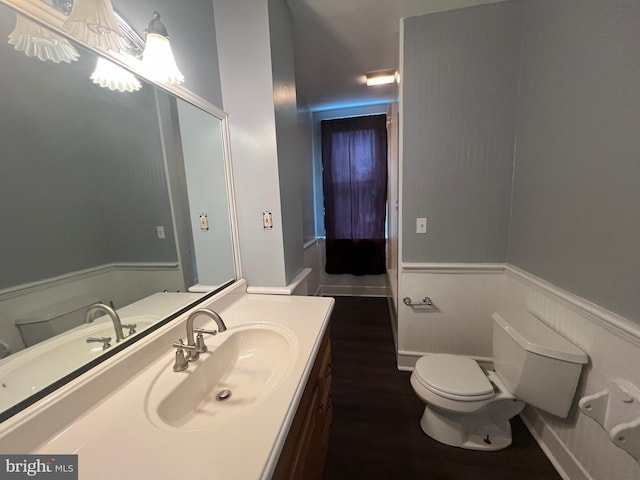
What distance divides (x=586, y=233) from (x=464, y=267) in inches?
29.7

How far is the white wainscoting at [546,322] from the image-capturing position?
3.15 feet

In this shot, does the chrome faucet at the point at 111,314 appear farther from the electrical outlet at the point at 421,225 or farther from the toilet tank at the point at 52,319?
the electrical outlet at the point at 421,225

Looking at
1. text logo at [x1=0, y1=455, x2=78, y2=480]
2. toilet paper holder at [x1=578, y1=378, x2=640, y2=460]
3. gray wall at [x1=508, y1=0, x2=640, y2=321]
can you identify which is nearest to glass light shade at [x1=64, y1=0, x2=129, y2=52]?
text logo at [x1=0, y1=455, x2=78, y2=480]

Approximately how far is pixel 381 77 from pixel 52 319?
2906 millimetres

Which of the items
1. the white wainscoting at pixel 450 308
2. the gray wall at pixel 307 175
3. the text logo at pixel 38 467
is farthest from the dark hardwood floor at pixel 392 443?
the gray wall at pixel 307 175

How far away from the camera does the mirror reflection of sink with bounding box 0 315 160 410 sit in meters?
0.59

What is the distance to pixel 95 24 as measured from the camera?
722 millimetres

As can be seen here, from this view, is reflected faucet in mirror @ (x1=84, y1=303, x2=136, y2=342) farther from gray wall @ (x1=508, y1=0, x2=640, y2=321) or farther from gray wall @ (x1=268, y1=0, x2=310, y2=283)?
gray wall @ (x1=508, y1=0, x2=640, y2=321)

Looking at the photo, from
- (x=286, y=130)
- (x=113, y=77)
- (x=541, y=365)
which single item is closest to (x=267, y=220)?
(x=286, y=130)

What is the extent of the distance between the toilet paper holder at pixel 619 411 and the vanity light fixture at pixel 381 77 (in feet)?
8.48

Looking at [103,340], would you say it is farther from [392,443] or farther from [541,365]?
[541,365]

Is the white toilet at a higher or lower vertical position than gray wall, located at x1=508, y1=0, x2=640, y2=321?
lower

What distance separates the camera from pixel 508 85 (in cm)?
157

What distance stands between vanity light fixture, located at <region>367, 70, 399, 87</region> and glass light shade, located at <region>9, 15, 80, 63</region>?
7.73 feet
